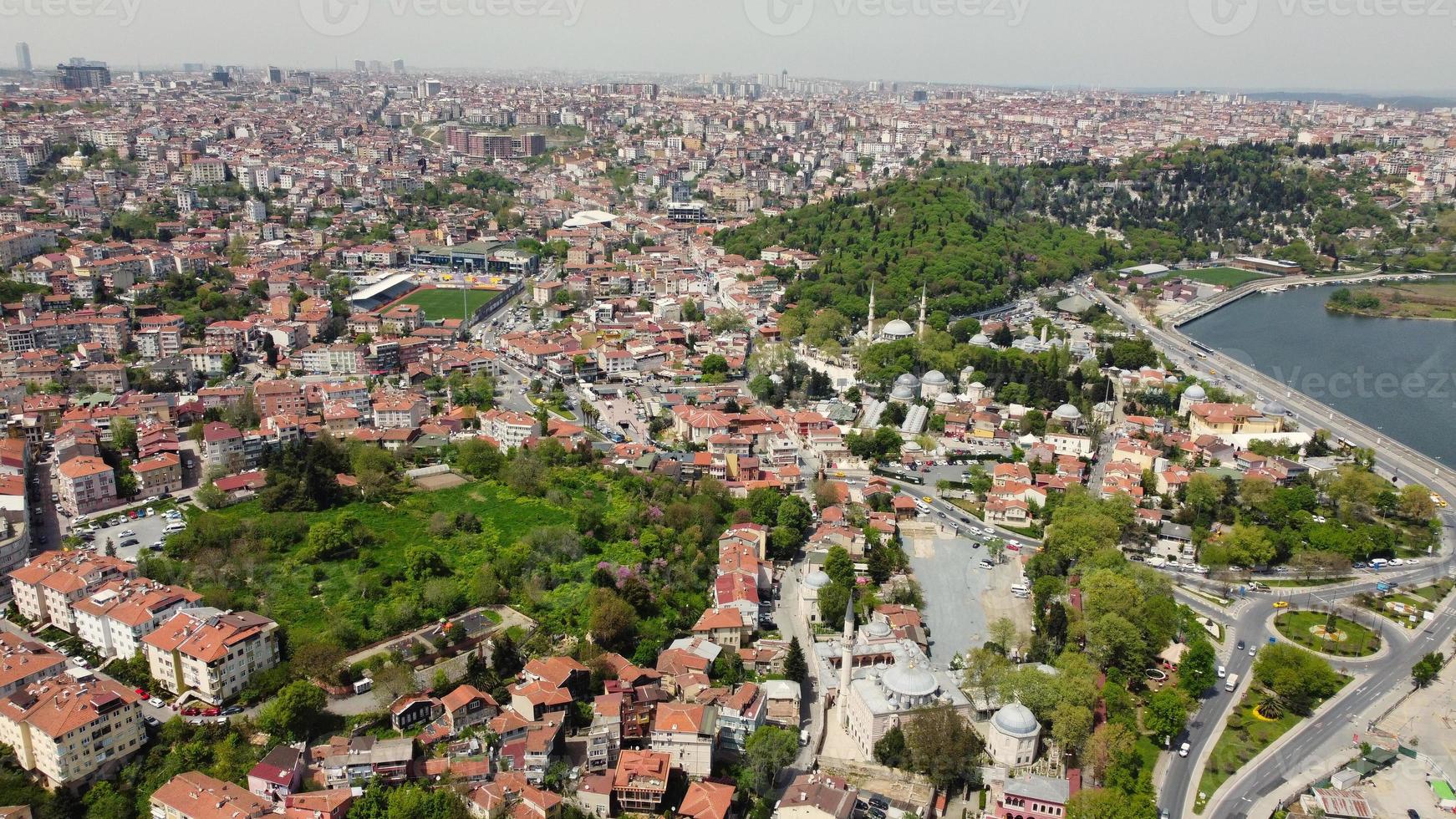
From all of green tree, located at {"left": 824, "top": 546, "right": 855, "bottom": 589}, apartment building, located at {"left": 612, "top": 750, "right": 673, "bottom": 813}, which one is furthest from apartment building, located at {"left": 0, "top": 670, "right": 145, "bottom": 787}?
green tree, located at {"left": 824, "top": 546, "right": 855, "bottom": 589}

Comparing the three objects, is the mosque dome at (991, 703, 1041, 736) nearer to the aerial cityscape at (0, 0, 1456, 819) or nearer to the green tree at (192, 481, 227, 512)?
the aerial cityscape at (0, 0, 1456, 819)

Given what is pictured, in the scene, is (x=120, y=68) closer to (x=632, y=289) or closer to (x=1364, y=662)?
(x=632, y=289)

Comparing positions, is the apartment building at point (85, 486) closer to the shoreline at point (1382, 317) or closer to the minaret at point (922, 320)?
the minaret at point (922, 320)

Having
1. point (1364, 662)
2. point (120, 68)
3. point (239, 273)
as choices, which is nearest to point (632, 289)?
point (239, 273)

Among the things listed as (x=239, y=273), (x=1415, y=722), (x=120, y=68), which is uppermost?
(x=120, y=68)

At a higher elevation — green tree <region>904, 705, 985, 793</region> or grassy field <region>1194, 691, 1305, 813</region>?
green tree <region>904, 705, 985, 793</region>

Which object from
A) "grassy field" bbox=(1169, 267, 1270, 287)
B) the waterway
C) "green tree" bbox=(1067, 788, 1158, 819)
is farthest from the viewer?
"grassy field" bbox=(1169, 267, 1270, 287)

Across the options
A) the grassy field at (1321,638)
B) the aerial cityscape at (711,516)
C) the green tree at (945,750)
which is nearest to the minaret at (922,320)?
the aerial cityscape at (711,516)

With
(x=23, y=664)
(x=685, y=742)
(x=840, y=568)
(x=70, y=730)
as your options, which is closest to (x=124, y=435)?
(x=23, y=664)
